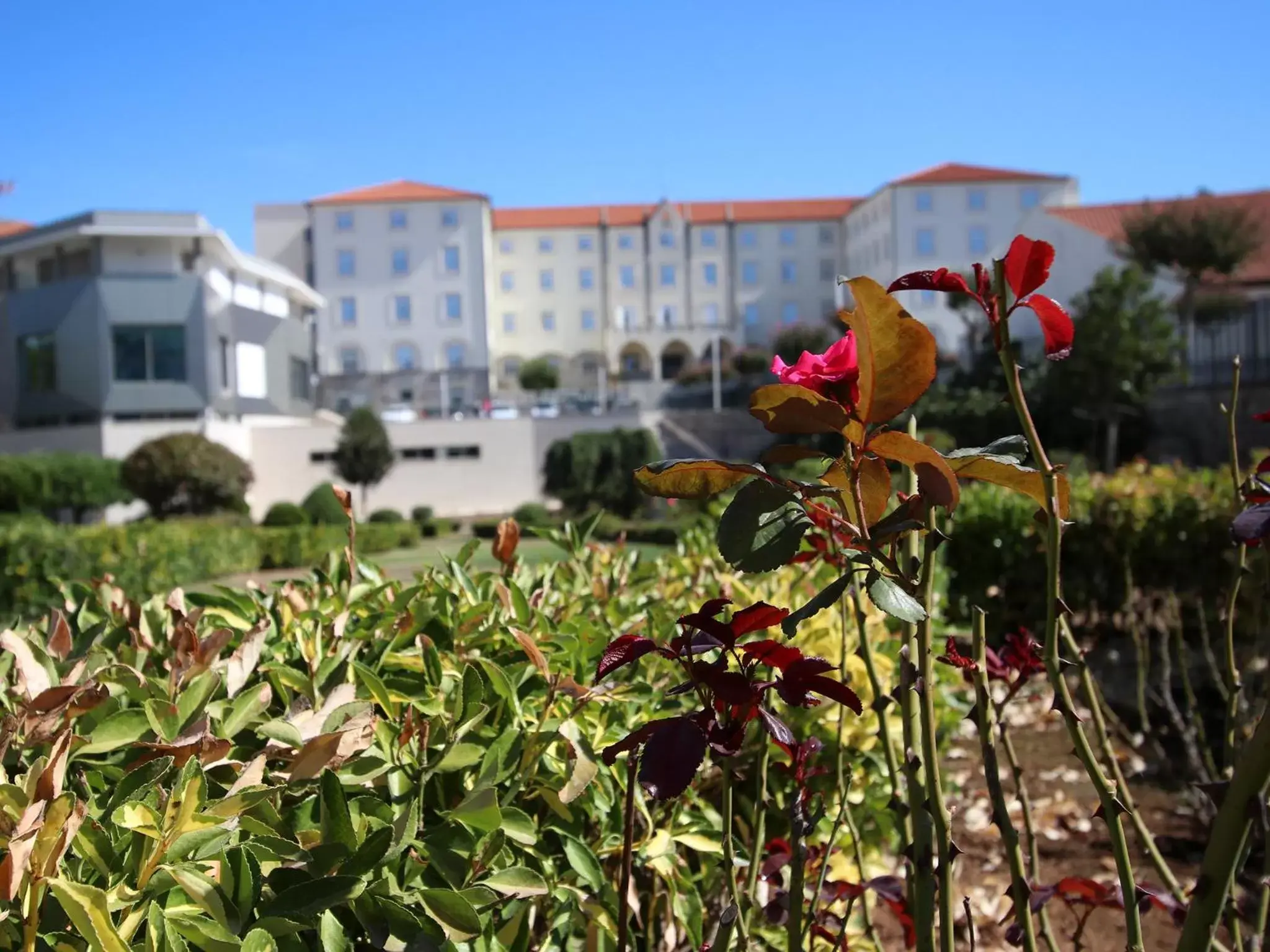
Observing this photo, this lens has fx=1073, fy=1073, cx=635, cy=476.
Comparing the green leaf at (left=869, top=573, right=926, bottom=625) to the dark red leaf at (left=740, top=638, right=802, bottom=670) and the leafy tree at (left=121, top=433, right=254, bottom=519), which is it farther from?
the leafy tree at (left=121, top=433, right=254, bottom=519)

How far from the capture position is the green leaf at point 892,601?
828mm

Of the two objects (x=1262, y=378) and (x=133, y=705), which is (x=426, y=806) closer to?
(x=133, y=705)

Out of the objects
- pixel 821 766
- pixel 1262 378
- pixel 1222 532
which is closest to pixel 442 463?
pixel 1262 378

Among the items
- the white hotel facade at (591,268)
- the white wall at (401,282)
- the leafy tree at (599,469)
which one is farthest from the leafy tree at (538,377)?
the leafy tree at (599,469)

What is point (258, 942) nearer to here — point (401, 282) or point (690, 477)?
point (690, 477)

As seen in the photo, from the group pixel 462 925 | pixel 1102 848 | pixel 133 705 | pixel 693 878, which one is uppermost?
pixel 133 705

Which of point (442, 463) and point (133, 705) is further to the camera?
point (442, 463)

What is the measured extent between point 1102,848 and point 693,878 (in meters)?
2.26

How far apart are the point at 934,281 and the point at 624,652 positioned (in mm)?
435

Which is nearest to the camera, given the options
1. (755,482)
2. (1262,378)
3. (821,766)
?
(755,482)

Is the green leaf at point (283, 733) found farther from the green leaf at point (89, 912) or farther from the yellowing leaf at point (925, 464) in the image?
the yellowing leaf at point (925, 464)

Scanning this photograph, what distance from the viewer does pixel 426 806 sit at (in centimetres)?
146

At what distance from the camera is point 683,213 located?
5431 cm

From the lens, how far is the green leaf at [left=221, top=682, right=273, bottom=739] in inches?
54.5
